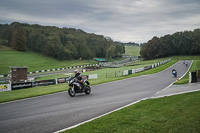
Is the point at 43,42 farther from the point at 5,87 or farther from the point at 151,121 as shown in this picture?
the point at 151,121

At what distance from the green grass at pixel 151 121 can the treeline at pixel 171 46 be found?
103 m

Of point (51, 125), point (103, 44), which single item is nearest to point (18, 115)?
point (51, 125)

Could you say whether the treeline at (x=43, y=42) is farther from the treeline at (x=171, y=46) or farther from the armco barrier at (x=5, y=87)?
the armco barrier at (x=5, y=87)

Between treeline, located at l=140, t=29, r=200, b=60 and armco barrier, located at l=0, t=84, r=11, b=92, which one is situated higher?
treeline, located at l=140, t=29, r=200, b=60

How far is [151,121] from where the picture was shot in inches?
263

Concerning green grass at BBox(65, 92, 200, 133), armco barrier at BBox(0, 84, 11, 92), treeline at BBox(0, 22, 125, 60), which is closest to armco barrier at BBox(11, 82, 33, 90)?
armco barrier at BBox(0, 84, 11, 92)

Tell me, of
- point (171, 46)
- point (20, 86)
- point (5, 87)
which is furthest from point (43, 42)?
point (171, 46)

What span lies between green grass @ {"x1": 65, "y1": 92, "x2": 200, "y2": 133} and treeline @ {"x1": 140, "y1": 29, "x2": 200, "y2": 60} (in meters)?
103

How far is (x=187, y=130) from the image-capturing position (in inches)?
227

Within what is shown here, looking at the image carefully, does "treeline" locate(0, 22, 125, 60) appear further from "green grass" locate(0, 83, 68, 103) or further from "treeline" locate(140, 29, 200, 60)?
"green grass" locate(0, 83, 68, 103)

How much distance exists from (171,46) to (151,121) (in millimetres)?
114817

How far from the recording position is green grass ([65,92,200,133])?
592cm

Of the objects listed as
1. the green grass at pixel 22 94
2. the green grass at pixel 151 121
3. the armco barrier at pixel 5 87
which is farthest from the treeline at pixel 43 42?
the green grass at pixel 151 121

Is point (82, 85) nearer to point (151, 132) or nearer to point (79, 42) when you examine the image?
point (151, 132)
